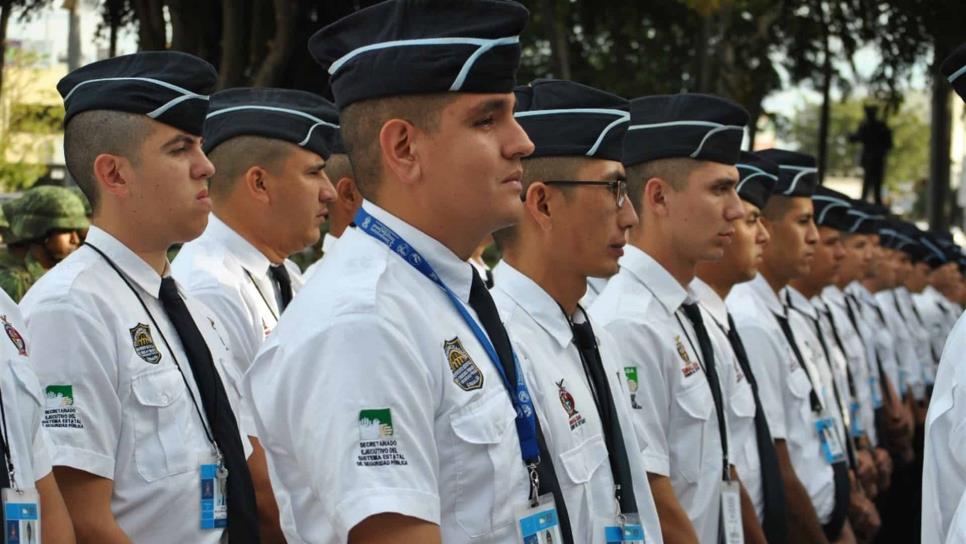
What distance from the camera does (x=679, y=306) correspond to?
554cm

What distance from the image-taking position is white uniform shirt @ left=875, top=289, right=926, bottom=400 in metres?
13.5

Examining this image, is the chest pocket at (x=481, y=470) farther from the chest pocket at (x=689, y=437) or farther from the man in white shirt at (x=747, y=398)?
the man in white shirt at (x=747, y=398)

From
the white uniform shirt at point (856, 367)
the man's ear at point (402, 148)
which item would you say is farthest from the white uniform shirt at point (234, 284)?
the white uniform shirt at point (856, 367)

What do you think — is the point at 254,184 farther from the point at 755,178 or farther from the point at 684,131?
the point at 755,178

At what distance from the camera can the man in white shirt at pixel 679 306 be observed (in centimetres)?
515

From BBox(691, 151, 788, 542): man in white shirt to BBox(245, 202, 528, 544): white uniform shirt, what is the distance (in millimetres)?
2774

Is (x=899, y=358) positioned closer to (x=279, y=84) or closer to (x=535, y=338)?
(x=279, y=84)

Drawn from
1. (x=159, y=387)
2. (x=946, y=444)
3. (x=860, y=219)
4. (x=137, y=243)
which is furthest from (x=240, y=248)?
(x=860, y=219)

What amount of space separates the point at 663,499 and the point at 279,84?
8.13 metres

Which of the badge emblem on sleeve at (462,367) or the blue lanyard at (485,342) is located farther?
the blue lanyard at (485,342)

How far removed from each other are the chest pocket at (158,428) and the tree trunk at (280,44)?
7.92 m

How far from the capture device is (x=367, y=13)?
10.5ft

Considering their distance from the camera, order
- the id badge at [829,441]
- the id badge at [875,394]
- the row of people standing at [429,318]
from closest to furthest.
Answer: the row of people standing at [429,318] < the id badge at [829,441] < the id badge at [875,394]

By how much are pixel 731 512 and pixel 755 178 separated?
94.6 inches
